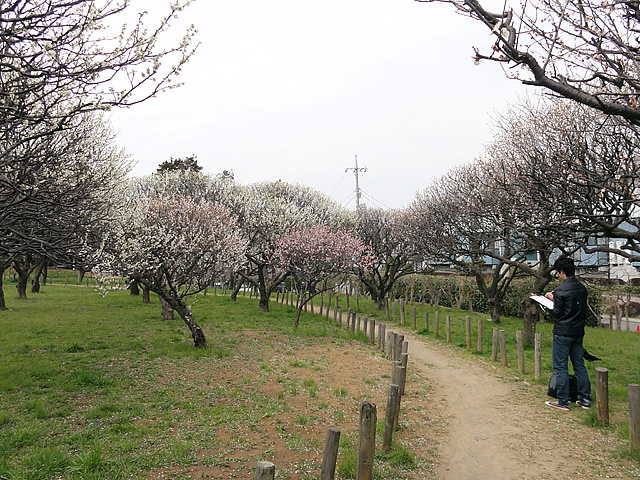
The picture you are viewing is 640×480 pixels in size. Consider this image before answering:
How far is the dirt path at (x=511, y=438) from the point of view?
5547mm

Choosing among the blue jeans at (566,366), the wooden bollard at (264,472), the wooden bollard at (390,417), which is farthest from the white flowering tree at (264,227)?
the wooden bollard at (264,472)

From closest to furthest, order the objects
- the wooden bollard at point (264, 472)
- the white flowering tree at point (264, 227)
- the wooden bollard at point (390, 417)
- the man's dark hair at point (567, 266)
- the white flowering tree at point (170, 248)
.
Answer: the wooden bollard at point (264, 472) < the wooden bollard at point (390, 417) < the man's dark hair at point (567, 266) < the white flowering tree at point (170, 248) < the white flowering tree at point (264, 227)

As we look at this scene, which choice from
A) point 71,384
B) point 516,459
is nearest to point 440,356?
point 516,459

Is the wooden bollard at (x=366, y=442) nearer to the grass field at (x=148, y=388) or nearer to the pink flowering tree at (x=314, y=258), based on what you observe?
the grass field at (x=148, y=388)

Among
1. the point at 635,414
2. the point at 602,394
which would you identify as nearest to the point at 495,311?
the point at 602,394

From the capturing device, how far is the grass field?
17.9 ft

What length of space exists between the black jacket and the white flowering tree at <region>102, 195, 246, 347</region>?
9195mm

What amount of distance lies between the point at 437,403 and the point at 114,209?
33.8ft

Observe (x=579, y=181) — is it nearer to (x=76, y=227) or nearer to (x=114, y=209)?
(x=76, y=227)

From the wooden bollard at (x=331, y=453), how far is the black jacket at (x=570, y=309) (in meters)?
5.16

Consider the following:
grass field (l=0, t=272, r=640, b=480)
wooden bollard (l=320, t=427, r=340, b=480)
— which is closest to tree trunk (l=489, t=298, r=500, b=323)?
grass field (l=0, t=272, r=640, b=480)

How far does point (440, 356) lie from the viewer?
12.9 meters

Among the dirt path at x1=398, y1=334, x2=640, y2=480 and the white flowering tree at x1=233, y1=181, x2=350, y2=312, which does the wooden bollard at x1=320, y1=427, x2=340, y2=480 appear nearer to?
the dirt path at x1=398, y1=334, x2=640, y2=480

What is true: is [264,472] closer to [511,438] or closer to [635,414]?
[511,438]
